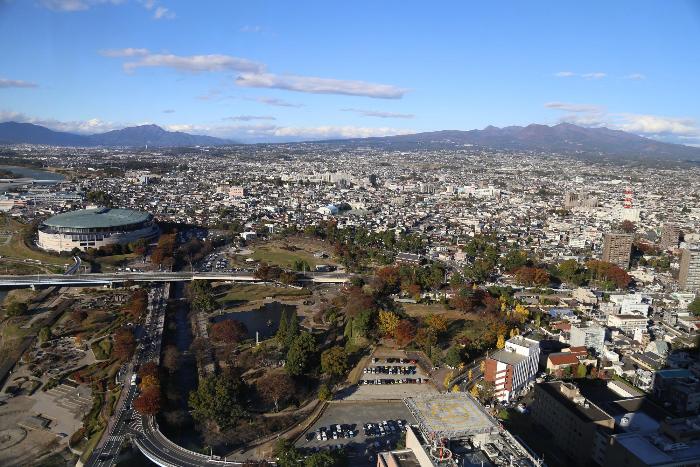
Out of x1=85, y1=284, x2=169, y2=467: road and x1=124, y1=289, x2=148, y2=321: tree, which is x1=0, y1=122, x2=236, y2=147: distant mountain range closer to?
x1=124, y1=289, x2=148, y2=321: tree

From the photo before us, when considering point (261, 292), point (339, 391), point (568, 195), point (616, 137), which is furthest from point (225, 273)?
point (616, 137)

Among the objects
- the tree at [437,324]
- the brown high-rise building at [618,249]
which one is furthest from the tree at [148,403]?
the brown high-rise building at [618,249]

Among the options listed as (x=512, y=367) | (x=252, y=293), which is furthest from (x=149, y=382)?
(x=252, y=293)

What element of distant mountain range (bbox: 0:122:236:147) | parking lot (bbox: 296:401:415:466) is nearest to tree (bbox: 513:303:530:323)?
parking lot (bbox: 296:401:415:466)

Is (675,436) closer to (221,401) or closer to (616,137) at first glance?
(221,401)

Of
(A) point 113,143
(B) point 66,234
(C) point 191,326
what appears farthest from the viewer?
(A) point 113,143

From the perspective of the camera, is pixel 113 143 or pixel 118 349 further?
pixel 113 143

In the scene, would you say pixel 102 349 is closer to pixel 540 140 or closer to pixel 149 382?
pixel 149 382
